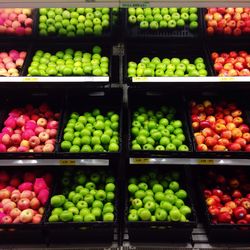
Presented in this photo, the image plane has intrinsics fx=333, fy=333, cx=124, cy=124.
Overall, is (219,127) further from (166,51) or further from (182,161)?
(166,51)

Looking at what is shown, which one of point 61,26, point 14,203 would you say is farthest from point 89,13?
point 14,203

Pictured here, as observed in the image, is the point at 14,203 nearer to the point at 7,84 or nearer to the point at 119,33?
the point at 7,84

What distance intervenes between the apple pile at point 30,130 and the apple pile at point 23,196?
0.80 feet

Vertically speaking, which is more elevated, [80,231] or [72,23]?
[72,23]

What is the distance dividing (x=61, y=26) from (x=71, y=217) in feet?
4.81

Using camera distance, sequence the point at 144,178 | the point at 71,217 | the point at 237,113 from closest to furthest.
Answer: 1. the point at 71,217
2. the point at 144,178
3. the point at 237,113

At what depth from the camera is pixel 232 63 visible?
101 inches

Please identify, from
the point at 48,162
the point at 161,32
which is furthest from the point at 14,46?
the point at 161,32

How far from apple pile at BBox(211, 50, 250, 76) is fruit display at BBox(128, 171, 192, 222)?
853 millimetres

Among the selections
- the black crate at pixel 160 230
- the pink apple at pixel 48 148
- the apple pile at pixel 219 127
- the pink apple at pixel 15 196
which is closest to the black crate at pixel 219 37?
the apple pile at pixel 219 127

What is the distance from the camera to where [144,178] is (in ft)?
7.93

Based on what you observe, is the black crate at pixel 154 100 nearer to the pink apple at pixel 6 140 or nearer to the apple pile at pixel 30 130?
the apple pile at pixel 30 130

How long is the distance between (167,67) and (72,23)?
826 millimetres

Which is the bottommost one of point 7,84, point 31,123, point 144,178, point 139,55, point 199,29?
point 144,178
